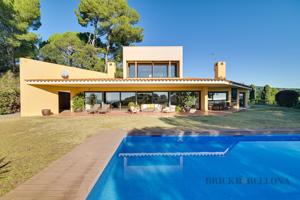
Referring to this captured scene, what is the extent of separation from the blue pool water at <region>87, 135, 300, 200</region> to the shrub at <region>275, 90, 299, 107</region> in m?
15.9

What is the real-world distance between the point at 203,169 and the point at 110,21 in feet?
79.4

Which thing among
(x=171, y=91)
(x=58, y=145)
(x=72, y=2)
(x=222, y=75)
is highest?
(x=72, y=2)

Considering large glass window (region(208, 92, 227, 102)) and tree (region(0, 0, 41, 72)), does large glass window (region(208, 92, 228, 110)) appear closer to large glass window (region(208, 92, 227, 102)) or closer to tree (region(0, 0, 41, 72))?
large glass window (region(208, 92, 227, 102))

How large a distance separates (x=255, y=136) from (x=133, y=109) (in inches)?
393

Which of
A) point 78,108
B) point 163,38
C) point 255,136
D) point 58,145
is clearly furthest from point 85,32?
point 255,136

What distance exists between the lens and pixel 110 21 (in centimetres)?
2358

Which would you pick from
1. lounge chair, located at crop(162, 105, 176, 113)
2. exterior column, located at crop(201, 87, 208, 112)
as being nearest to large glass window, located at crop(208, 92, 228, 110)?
exterior column, located at crop(201, 87, 208, 112)

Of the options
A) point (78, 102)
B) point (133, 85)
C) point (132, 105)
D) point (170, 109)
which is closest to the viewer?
point (133, 85)

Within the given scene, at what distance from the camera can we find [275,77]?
95.6ft

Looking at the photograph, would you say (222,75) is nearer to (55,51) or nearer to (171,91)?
(171,91)

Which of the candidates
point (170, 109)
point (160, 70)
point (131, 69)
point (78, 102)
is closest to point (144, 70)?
point (131, 69)

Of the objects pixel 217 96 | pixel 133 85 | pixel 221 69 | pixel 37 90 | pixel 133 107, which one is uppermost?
pixel 221 69

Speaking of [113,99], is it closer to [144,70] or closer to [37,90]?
[144,70]

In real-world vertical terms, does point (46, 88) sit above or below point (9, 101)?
above
